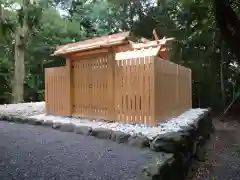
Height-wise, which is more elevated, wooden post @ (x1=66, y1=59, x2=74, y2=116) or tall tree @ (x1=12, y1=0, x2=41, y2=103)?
tall tree @ (x1=12, y1=0, x2=41, y2=103)

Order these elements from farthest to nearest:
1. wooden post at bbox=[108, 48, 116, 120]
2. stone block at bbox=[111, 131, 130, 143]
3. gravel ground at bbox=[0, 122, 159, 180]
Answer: wooden post at bbox=[108, 48, 116, 120]
stone block at bbox=[111, 131, 130, 143]
gravel ground at bbox=[0, 122, 159, 180]

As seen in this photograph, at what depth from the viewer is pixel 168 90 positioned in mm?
5586

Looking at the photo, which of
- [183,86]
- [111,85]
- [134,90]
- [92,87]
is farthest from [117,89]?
[183,86]

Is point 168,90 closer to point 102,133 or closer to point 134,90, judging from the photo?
point 134,90

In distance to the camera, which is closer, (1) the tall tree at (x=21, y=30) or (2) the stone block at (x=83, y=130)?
(2) the stone block at (x=83, y=130)

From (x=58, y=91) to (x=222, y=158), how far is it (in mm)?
3849

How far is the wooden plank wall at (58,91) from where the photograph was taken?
6066mm

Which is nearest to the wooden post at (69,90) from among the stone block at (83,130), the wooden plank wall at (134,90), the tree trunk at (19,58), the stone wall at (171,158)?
the wooden plank wall at (134,90)

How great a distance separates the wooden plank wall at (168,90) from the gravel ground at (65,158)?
149cm

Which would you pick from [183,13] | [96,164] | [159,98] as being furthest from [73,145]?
[183,13]

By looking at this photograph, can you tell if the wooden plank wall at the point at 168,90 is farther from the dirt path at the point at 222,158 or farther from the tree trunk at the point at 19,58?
the tree trunk at the point at 19,58

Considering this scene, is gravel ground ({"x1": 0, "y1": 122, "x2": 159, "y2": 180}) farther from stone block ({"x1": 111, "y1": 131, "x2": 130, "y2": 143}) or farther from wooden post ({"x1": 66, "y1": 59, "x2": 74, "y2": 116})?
wooden post ({"x1": 66, "y1": 59, "x2": 74, "y2": 116})

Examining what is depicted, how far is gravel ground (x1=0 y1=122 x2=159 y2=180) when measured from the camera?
2555 mm

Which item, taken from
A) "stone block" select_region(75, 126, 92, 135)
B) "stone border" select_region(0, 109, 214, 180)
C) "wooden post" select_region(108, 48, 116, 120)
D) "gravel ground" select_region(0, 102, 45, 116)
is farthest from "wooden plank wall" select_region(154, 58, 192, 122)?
"gravel ground" select_region(0, 102, 45, 116)
